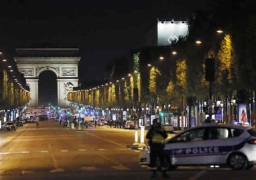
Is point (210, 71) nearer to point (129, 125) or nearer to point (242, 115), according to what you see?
point (242, 115)

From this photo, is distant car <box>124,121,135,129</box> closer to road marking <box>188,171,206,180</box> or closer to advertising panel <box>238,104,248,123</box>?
advertising panel <box>238,104,248,123</box>

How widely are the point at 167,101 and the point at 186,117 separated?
4152 mm

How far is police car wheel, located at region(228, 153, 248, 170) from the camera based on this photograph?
91.7ft

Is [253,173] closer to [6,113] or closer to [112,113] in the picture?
[6,113]

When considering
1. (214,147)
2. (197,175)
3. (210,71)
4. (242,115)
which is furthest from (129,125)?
(197,175)

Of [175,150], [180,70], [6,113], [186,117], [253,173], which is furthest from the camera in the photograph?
[6,113]

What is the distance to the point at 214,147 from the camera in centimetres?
2811

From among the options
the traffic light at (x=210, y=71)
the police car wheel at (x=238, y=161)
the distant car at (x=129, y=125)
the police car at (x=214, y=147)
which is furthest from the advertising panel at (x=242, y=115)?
the distant car at (x=129, y=125)

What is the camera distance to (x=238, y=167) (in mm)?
28078

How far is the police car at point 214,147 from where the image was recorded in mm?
27844

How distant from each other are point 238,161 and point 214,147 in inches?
39.4

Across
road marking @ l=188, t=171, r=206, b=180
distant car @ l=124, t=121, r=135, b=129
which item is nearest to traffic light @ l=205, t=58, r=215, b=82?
road marking @ l=188, t=171, r=206, b=180

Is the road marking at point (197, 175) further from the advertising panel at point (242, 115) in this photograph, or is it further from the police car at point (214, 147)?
the advertising panel at point (242, 115)

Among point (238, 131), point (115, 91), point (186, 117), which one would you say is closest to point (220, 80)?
point (186, 117)
